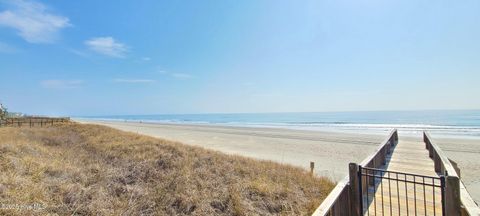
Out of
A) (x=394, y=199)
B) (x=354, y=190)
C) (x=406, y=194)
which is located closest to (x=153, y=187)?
(x=354, y=190)

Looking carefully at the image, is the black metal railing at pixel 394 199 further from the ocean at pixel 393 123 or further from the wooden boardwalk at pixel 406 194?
the ocean at pixel 393 123

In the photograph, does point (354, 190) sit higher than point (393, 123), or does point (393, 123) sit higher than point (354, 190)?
point (354, 190)

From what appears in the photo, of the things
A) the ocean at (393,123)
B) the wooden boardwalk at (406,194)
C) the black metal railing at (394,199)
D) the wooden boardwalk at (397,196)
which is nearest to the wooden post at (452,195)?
the wooden boardwalk at (397,196)

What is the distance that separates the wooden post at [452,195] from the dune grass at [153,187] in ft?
10.9

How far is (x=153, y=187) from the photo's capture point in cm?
688

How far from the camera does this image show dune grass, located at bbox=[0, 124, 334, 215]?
5.11 meters

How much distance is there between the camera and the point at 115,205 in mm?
5496

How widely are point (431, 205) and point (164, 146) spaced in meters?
9.95

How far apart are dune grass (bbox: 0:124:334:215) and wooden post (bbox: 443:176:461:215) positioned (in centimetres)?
333

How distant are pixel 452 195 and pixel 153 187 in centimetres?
641

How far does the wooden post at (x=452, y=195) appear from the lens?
3.19 meters

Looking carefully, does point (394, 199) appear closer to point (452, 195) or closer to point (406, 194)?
point (406, 194)

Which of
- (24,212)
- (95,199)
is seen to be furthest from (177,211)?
(24,212)

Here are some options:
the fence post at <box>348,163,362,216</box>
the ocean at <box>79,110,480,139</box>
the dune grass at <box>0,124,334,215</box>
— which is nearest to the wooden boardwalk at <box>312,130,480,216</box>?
the fence post at <box>348,163,362,216</box>
